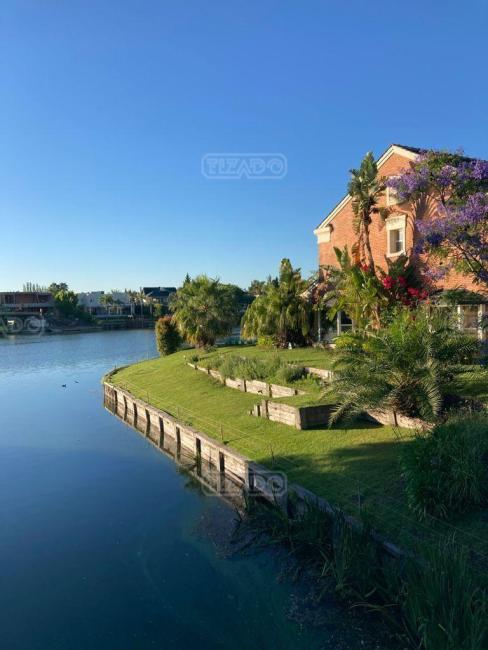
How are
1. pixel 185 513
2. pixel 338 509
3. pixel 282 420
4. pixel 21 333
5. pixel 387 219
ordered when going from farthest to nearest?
pixel 21 333 < pixel 387 219 < pixel 282 420 < pixel 185 513 < pixel 338 509

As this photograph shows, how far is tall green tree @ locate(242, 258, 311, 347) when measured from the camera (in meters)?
28.0

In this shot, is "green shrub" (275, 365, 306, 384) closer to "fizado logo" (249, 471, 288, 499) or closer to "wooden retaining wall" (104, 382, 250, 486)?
"wooden retaining wall" (104, 382, 250, 486)

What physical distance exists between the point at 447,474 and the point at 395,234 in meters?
17.6

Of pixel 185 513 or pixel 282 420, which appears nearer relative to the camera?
pixel 185 513

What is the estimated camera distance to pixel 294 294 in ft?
94.6

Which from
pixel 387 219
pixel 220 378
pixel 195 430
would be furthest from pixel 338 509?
pixel 387 219

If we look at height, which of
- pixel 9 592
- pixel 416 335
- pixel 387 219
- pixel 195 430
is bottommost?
pixel 9 592

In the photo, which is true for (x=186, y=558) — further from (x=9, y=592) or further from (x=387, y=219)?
(x=387, y=219)

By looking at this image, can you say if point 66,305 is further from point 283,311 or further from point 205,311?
point 283,311

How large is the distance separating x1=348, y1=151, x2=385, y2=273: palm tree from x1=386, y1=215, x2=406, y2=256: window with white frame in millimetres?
929

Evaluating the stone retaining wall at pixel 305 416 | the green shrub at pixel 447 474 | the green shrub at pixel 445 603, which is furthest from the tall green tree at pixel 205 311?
the green shrub at pixel 445 603

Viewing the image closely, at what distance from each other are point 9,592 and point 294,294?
72.6 ft

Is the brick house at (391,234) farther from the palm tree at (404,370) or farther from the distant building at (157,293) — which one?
the distant building at (157,293)

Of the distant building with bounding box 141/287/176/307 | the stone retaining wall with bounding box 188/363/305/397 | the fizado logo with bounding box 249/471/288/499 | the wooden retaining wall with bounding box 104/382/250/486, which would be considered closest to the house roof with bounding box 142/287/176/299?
the distant building with bounding box 141/287/176/307
